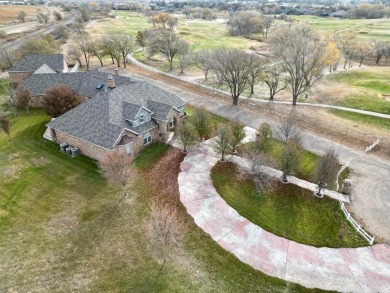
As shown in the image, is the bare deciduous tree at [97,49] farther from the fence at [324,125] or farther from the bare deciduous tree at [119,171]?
the bare deciduous tree at [119,171]

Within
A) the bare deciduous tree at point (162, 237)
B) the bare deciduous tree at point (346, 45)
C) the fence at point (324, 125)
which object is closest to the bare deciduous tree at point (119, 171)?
the bare deciduous tree at point (162, 237)

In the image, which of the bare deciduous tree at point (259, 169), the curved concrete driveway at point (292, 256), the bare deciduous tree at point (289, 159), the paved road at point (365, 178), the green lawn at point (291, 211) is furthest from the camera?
the bare deciduous tree at point (259, 169)

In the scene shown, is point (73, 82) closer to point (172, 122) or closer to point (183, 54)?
point (172, 122)

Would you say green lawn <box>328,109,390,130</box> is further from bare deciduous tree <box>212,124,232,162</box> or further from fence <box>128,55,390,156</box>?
bare deciduous tree <box>212,124,232,162</box>

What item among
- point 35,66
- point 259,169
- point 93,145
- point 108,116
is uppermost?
point 108,116

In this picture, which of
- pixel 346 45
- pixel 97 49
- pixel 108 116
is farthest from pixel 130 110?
pixel 346 45

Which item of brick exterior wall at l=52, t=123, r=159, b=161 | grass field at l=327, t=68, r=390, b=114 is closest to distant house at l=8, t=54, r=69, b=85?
brick exterior wall at l=52, t=123, r=159, b=161

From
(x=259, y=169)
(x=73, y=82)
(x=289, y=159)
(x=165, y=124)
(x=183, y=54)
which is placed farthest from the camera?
(x=183, y=54)
